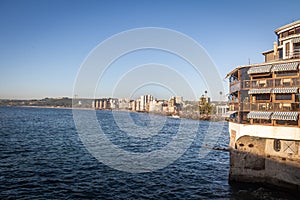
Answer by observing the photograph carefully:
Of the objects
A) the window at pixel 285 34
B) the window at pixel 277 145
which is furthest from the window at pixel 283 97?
the window at pixel 285 34

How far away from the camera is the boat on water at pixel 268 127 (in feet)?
79.5

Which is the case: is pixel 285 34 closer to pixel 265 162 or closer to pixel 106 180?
pixel 265 162

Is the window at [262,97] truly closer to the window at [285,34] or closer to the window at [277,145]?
the window at [277,145]

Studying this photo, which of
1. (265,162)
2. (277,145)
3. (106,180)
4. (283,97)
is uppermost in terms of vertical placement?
(283,97)

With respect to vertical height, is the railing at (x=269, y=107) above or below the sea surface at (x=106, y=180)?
above

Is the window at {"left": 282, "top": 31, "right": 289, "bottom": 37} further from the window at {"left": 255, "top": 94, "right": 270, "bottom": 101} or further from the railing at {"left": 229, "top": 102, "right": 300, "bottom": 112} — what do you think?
the railing at {"left": 229, "top": 102, "right": 300, "bottom": 112}

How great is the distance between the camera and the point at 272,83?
91.0 feet

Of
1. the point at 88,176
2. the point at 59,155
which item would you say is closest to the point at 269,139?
the point at 88,176

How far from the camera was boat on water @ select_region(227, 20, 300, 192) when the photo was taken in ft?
79.5

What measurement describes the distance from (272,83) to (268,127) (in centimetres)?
559

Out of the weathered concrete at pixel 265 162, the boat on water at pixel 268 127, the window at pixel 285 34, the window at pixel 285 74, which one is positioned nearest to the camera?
the weathered concrete at pixel 265 162

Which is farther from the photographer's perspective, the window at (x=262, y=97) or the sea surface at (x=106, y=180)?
the window at (x=262, y=97)

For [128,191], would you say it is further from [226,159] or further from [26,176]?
[226,159]

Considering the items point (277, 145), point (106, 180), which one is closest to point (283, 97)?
point (277, 145)
